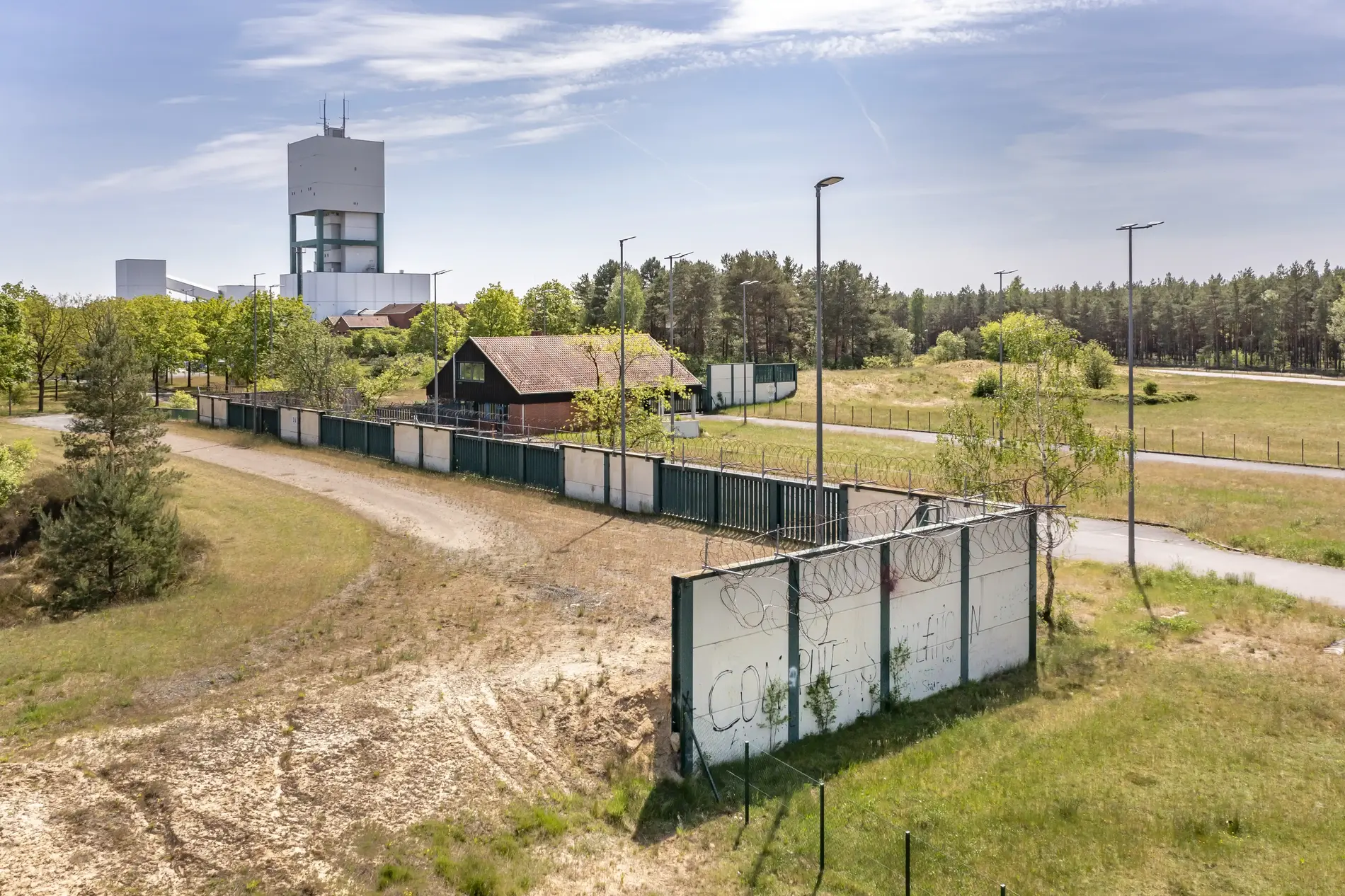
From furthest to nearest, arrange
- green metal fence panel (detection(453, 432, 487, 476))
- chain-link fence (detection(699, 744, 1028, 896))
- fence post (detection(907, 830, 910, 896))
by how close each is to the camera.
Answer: green metal fence panel (detection(453, 432, 487, 476)) → chain-link fence (detection(699, 744, 1028, 896)) → fence post (detection(907, 830, 910, 896))

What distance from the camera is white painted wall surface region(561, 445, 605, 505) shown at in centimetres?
3391

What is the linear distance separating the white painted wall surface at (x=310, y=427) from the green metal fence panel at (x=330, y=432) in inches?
2.2

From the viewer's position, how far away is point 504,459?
38750 mm

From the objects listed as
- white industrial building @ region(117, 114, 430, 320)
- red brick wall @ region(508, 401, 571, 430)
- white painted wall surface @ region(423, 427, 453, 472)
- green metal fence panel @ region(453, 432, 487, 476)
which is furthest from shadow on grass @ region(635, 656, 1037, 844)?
white industrial building @ region(117, 114, 430, 320)

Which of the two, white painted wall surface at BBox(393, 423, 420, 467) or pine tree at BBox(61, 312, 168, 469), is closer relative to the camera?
pine tree at BBox(61, 312, 168, 469)

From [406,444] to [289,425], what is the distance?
43.1 feet

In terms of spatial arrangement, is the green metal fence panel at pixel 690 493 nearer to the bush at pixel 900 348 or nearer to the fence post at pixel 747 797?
the fence post at pixel 747 797

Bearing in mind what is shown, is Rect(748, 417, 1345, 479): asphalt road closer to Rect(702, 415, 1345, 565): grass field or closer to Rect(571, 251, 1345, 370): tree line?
Rect(702, 415, 1345, 565): grass field

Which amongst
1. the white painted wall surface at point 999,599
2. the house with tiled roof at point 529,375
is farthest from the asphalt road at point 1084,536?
the house with tiled roof at point 529,375

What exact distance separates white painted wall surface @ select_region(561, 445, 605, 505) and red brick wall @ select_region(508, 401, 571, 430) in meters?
21.1

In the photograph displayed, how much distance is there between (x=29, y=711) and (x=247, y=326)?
66.5m

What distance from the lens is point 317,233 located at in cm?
13925

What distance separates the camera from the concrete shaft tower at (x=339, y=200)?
5330 inches

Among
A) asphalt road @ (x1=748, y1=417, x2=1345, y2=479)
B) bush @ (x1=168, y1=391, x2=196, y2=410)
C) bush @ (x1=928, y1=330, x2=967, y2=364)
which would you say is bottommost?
asphalt road @ (x1=748, y1=417, x2=1345, y2=479)
